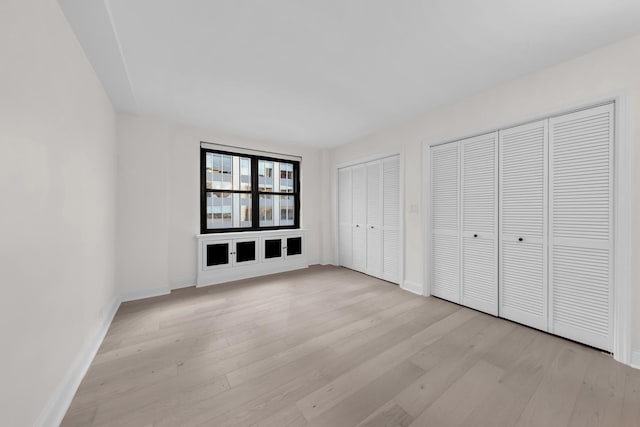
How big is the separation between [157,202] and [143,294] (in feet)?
4.26

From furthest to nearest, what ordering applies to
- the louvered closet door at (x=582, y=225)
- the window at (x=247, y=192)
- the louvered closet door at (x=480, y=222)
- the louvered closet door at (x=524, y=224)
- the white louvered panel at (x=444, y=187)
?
1. the window at (x=247, y=192)
2. the white louvered panel at (x=444, y=187)
3. the louvered closet door at (x=480, y=222)
4. the louvered closet door at (x=524, y=224)
5. the louvered closet door at (x=582, y=225)

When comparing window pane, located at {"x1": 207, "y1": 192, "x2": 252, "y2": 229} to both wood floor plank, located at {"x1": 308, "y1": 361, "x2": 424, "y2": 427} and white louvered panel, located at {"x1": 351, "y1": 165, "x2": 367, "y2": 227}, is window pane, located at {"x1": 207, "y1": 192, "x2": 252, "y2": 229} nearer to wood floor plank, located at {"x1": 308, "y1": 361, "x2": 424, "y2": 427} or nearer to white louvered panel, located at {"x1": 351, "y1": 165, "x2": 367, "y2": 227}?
white louvered panel, located at {"x1": 351, "y1": 165, "x2": 367, "y2": 227}

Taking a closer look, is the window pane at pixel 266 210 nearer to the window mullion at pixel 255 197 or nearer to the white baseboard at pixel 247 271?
the window mullion at pixel 255 197

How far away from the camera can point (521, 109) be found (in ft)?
8.04

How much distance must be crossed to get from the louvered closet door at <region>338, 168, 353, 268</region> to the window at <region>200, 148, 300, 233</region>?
906mm

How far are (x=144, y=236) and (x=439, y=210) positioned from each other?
162 inches

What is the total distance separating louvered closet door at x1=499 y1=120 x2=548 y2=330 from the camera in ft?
7.79

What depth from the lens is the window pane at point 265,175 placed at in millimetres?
4651

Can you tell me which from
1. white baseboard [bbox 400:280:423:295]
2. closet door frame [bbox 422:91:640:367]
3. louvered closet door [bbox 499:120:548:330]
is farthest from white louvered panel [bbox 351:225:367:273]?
closet door frame [bbox 422:91:640:367]

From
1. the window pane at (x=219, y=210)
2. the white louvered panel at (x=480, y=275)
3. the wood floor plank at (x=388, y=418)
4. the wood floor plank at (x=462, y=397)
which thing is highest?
the window pane at (x=219, y=210)

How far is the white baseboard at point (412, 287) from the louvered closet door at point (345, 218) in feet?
4.61

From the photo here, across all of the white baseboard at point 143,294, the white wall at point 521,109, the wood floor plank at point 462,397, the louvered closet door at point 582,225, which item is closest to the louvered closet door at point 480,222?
the white wall at point 521,109

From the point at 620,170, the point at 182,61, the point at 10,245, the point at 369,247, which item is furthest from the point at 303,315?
the point at 620,170

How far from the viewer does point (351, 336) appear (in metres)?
2.32
